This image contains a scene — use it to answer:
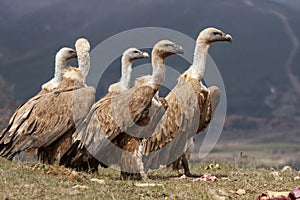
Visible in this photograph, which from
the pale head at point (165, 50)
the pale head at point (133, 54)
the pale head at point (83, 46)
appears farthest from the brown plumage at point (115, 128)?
the pale head at point (133, 54)

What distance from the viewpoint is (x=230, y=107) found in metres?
171

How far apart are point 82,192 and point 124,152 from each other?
2.59 metres

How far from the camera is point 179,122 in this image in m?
12.8

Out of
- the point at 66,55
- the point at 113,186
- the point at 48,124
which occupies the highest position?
the point at 66,55

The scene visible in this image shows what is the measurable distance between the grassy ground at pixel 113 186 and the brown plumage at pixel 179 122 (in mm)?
456

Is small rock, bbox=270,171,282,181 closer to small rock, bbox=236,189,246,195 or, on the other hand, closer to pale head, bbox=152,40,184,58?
small rock, bbox=236,189,246,195

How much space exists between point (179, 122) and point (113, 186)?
2.84 meters

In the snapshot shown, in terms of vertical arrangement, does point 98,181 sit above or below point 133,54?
below

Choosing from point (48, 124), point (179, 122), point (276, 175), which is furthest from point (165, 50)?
point (276, 175)

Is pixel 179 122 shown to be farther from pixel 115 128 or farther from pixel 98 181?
pixel 98 181

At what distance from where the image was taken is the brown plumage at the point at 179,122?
12.7 m

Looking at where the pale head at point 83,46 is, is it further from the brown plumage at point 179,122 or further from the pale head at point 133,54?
the brown plumage at point 179,122

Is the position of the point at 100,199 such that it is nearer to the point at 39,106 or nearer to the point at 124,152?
the point at 124,152

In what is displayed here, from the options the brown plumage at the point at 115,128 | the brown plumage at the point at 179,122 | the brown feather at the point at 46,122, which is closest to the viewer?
the brown plumage at the point at 115,128
